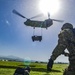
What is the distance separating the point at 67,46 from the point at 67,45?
0.04m

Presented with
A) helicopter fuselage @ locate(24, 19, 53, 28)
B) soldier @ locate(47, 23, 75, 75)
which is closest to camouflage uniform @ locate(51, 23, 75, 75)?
soldier @ locate(47, 23, 75, 75)

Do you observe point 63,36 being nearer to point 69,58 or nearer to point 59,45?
point 59,45

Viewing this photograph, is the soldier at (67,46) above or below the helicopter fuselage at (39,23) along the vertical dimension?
below

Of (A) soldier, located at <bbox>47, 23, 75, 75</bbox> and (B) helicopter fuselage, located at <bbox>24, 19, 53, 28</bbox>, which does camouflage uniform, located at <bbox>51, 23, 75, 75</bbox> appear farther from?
(B) helicopter fuselage, located at <bbox>24, 19, 53, 28</bbox>

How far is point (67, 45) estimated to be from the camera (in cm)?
833

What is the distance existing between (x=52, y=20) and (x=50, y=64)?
67.1 m

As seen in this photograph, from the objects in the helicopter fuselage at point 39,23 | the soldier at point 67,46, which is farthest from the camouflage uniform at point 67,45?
the helicopter fuselage at point 39,23

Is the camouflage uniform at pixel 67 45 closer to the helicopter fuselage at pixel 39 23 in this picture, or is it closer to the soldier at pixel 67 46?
the soldier at pixel 67 46

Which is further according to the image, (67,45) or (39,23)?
(39,23)

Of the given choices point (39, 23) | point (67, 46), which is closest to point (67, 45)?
point (67, 46)

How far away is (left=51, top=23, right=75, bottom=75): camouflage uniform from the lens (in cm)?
802

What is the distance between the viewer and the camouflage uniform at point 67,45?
8.02 meters

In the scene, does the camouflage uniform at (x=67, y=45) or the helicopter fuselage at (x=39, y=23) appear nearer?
the camouflage uniform at (x=67, y=45)

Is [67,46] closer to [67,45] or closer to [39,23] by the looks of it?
[67,45]
